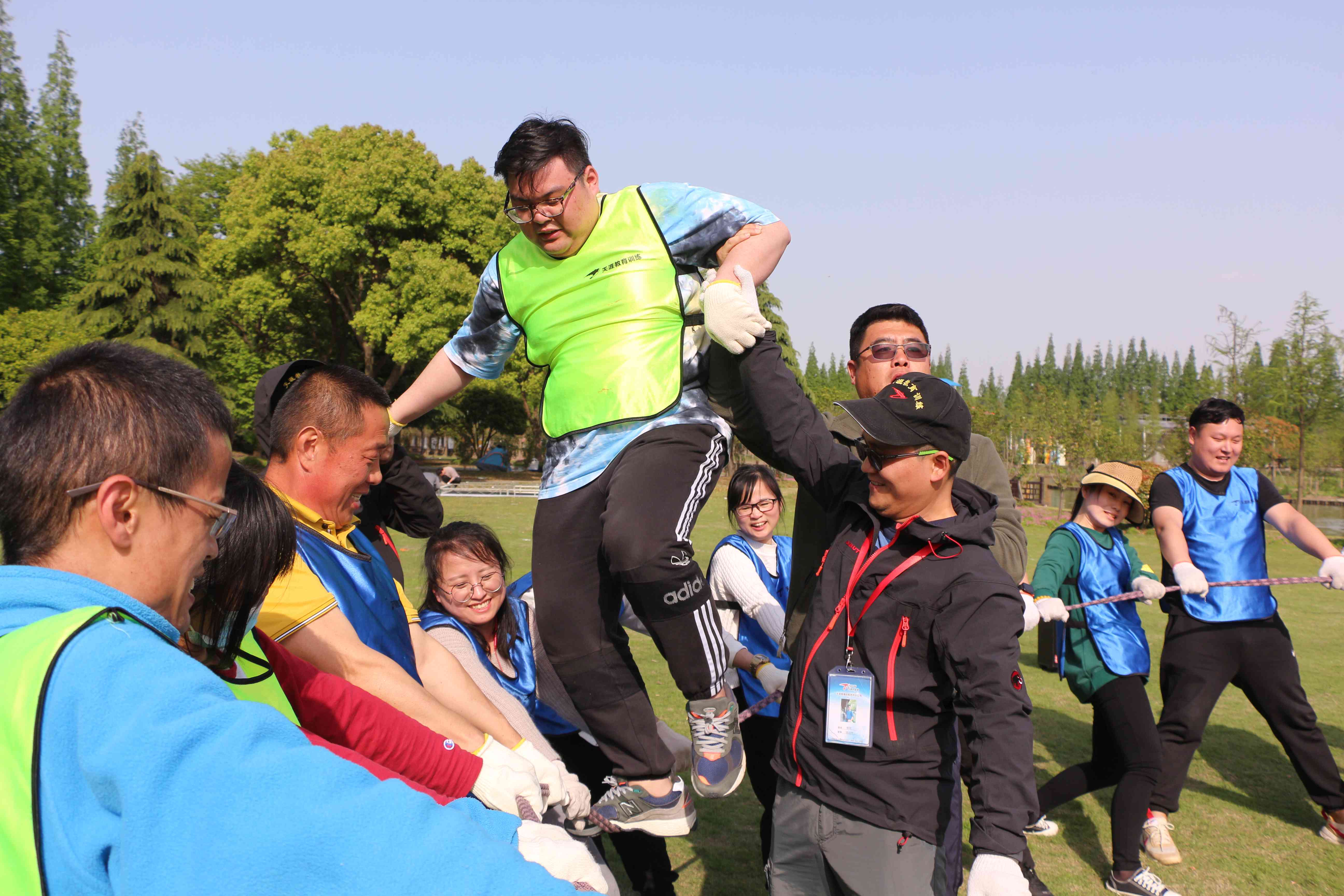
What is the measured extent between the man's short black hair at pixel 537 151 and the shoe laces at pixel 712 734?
1.75 m

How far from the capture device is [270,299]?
34812 mm

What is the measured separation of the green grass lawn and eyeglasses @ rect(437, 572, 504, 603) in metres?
2.02

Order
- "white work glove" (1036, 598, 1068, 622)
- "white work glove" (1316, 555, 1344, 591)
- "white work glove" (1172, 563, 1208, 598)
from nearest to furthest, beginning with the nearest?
"white work glove" (1036, 598, 1068, 622) < "white work glove" (1172, 563, 1208, 598) < "white work glove" (1316, 555, 1344, 591)

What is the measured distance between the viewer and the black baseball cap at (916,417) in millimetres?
2691

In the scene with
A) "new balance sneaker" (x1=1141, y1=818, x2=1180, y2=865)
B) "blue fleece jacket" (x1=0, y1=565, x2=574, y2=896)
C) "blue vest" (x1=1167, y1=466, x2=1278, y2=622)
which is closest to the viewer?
"blue fleece jacket" (x1=0, y1=565, x2=574, y2=896)

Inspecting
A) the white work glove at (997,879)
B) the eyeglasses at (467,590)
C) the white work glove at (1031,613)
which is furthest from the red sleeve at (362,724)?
the white work glove at (1031,613)

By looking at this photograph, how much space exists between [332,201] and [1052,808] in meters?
32.8

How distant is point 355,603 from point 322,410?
61cm

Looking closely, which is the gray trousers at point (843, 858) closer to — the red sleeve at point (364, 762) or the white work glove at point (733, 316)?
the red sleeve at point (364, 762)

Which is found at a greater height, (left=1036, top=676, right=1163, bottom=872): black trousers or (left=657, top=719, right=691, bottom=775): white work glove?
(left=657, top=719, right=691, bottom=775): white work glove

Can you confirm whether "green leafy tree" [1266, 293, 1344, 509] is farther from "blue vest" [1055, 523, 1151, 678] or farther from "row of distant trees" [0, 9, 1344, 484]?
"blue vest" [1055, 523, 1151, 678]

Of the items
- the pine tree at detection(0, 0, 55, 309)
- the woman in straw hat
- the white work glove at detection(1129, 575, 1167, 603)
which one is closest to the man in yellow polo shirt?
the woman in straw hat

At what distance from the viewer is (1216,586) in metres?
5.49

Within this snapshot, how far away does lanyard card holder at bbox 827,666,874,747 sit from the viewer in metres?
2.57
